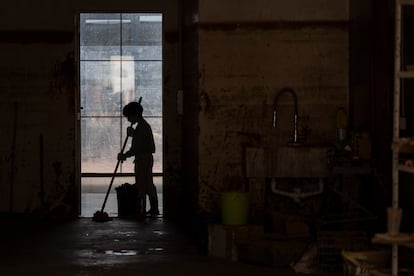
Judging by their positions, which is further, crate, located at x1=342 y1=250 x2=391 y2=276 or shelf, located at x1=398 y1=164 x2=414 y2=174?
crate, located at x1=342 y1=250 x2=391 y2=276

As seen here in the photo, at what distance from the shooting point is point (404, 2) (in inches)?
212

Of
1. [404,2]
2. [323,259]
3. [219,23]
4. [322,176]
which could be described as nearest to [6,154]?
[219,23]

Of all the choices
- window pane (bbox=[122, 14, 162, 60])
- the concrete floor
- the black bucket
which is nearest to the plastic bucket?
the concrete floor

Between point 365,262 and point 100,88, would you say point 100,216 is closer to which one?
point 100,88

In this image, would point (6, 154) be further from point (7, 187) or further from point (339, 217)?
point (339, 217)

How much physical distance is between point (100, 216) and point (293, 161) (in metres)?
2.97

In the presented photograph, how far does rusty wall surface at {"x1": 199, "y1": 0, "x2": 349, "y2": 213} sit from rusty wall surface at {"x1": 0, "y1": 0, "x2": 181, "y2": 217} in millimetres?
1987

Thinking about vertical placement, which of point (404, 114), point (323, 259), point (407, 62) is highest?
point (407, 62)

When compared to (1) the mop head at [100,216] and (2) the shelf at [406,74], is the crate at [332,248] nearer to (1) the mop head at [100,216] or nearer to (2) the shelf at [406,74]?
(2) the shelf at [406,74]

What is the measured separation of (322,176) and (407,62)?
1.38 metres

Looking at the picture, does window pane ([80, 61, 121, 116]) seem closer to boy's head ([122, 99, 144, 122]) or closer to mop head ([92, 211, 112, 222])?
boy's head ([122, 99, 144, 122])

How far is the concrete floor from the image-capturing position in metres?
6.74

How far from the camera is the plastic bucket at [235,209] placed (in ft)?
24.1

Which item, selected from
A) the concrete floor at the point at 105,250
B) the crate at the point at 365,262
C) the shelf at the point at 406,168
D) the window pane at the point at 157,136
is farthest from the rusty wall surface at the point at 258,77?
the window pane at the point at 157,136
